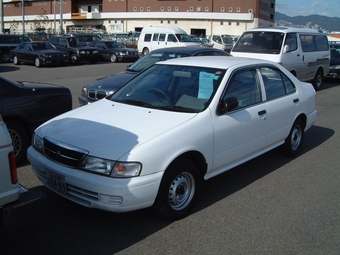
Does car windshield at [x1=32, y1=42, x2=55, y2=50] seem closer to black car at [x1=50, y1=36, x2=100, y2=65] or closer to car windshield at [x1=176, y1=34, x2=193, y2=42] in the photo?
black car at [x1=50, y1=36, x2=100, y2=65]

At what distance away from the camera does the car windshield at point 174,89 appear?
4672 millimetres

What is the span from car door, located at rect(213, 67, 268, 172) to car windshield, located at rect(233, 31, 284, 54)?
784cm

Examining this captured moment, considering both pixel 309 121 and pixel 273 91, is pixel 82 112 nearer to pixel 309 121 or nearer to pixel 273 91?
pixel 273 91

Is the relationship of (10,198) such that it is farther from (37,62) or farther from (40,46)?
(40,46)

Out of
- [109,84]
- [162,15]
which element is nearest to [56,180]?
[109,84]

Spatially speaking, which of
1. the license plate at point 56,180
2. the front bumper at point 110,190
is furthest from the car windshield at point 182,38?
the front bumper at point 110,190

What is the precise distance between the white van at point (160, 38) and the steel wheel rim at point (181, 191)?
23.5 meters

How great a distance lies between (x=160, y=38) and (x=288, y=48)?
1639 cm

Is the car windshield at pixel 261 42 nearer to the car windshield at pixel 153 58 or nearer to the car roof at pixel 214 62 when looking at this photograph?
the car windshield at pixel 153 58

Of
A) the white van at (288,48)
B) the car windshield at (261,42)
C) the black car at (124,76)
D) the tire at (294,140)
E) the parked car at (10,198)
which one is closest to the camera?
the parked car at (10,198)

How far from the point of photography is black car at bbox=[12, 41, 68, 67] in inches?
883

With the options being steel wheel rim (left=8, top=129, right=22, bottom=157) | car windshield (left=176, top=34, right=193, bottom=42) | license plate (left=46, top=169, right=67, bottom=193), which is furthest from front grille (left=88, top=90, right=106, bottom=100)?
car windshield (left=176, top=34, right=193, bottom=42)

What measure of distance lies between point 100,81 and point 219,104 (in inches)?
192

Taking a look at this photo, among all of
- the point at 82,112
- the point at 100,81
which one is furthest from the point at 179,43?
the point at 82,112
